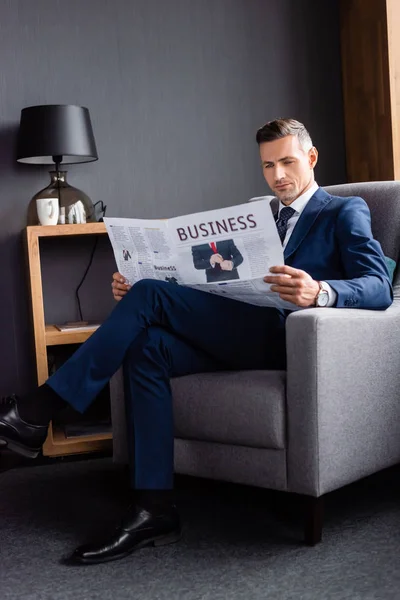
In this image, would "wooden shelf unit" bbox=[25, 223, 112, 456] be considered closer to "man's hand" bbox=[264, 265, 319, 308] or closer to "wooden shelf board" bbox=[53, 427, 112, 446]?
"wooden shelf board" bbox=[53, 427, 112, 446]

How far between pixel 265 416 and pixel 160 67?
187 centimetres

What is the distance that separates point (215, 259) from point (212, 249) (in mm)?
26

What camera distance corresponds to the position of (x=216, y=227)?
5.94ft

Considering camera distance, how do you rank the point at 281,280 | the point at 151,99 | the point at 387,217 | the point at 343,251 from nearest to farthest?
1. the point at 281,280
2. the point at 343,251
3. the point at 387,217
4. the point at 151,99

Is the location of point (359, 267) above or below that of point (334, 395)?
above

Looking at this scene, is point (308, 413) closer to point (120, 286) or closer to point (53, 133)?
point (120, 286)

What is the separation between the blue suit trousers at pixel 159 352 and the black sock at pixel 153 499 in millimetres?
18

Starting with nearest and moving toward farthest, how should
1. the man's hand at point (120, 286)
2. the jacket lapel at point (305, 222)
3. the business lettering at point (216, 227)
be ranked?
1. the business lettering at point (216, 227)
2. the jacket lapel at point (305, 222)
3. the man's hand at point (120, 286)

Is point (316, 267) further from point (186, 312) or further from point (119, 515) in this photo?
point (119, 515)

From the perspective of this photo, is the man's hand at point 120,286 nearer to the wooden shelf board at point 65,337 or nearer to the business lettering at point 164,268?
the business lettering at point 164,268

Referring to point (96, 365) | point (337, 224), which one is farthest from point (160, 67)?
point (96, 365)

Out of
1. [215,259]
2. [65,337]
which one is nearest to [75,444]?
[65,337]

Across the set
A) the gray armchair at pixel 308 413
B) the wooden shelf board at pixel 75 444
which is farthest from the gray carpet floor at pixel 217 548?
the wooden shelf board at pixel 75 444

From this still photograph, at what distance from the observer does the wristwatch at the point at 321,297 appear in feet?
6.12
